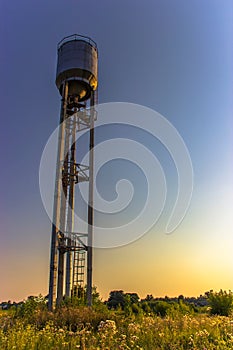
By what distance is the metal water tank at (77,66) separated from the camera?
1576 centimetres

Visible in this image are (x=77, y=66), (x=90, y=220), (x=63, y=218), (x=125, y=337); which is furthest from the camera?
(x=77, y=66)

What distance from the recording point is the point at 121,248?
41.2ft

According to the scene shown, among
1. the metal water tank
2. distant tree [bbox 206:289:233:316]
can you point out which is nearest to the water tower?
the metal water tank

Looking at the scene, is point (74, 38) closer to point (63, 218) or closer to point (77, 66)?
point (77, 66)

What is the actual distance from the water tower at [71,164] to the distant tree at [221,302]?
5533 mm

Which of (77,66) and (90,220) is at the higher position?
(77,66)

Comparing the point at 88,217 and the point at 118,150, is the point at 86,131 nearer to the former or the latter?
the point at 118,150

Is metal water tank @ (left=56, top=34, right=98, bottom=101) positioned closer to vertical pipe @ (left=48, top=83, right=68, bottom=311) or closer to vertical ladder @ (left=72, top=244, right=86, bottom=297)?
vertical pipe @ (left=48, top=83, right=68, bottom=311)

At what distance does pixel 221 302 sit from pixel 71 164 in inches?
364

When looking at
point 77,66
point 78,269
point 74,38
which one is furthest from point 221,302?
point 74,38

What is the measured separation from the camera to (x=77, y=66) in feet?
51.3

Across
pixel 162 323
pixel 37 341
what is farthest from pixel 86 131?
pixel 37 341

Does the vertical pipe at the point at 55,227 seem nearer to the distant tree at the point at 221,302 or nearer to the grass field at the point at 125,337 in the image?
the grass field at the point at 125,337

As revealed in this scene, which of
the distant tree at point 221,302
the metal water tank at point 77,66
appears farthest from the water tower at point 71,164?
the distant tree at point 221,302
